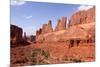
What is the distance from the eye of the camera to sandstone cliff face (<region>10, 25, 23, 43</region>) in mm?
2234

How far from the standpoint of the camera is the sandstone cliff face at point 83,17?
8.15 ft

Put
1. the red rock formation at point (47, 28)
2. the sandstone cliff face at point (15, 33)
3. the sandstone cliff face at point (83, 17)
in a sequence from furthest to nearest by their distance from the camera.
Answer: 1. the sandstone cliff face at point (83, 17)
2. the red rock formation at point (47, 28)
3. the sandstone cliff face at point (15, 33)

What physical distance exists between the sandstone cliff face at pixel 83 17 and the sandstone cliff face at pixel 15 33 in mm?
642

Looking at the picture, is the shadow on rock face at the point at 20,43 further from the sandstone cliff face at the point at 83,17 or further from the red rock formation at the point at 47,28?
the sandstone cliff face at the point at 83,17

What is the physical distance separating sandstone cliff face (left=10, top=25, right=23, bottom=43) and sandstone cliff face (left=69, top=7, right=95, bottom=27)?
642 millimetres

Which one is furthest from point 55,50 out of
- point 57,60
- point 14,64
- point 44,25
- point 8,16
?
point 8,16

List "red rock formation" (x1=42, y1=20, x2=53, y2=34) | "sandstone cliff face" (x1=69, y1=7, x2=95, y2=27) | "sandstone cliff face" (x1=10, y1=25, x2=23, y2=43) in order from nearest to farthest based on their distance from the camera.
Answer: "sandstone cliff face" (x1=10, y1=25, x2=23, y2=43)
"red rock formation" (x1=42, y1=20, x2=53, y2=34)
"sandstone cliff face" (x1=69, y1=7, x2=95, y2=27)

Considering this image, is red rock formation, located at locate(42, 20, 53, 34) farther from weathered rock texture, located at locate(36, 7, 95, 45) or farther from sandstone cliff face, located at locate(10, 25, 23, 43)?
sandstone cliff face, located at locate(10, 25, 23, 43)

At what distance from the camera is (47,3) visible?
2.38 meters

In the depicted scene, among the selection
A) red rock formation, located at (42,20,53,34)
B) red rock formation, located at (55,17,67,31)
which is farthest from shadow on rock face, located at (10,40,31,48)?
red rock formation, located at (55,17,67,31)

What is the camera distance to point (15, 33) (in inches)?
88.7

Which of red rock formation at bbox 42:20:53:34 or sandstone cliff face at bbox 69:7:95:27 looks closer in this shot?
red rock formation at bbox 42:20:53:34

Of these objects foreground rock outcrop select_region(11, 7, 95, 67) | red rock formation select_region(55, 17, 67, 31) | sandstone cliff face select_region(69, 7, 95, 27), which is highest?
sandstone cliff face select_region(69, 7, 95, 27)

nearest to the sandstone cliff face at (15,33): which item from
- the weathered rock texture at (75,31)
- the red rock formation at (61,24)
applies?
the weathered rock texture at (75,31)
